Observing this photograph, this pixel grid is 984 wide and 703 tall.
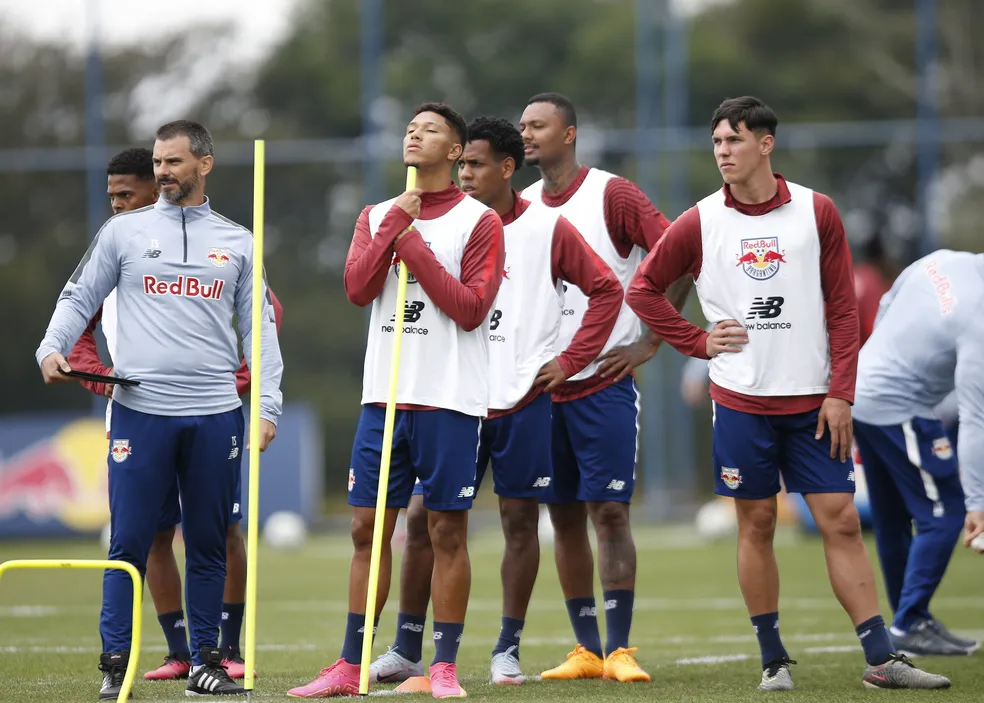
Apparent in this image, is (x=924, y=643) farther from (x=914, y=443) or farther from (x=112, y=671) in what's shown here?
(x=112, y=671)

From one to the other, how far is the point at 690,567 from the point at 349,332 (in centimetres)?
971

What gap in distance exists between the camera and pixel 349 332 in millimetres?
21672

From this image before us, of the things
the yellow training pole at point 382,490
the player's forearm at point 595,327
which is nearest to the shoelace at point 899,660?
the player's forearm at point 595,327

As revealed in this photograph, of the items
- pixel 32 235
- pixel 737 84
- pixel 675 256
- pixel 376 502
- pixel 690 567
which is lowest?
pixel 690 567

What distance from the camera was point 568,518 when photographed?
7133 mm

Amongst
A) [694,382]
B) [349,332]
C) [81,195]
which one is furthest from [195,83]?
[694,382]

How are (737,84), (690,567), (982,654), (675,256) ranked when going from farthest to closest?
(737,84), (690,567), (982,654), (675,256)

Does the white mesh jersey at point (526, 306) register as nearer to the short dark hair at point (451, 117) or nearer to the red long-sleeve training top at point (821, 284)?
the red long-sleeve training top at point (821, 284)

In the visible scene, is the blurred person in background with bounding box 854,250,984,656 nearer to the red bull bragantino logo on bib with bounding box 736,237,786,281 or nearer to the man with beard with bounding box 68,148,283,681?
the red bull bragantino logo on bib with bounding box 736,237,786,281

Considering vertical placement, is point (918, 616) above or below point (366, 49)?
below

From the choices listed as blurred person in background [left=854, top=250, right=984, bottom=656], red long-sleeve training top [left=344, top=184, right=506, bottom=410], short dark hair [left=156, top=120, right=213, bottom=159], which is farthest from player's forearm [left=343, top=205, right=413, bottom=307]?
blurred person in background [left=854, top=250, right=984, bottom=656]

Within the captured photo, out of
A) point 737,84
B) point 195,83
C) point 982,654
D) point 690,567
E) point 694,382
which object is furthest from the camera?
point 195,83

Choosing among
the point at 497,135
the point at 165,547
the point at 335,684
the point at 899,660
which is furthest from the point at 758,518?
the point at 165,547

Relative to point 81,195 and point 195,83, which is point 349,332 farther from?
point 195,83
